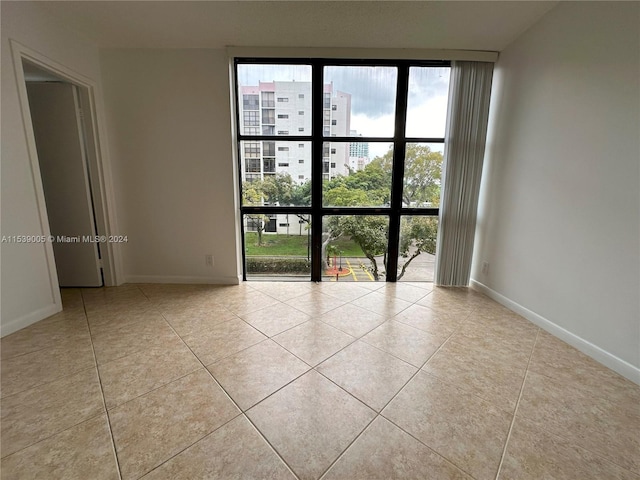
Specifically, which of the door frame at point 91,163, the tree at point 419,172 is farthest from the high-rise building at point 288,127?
the door frame at point 91,163

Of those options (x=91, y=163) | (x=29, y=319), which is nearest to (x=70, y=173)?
(x=91, y=163)

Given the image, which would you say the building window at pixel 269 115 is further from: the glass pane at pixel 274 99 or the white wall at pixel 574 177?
the white wall at pixel 574 177

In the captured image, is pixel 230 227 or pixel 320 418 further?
pixel 230 227

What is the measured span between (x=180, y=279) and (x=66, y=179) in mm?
1554

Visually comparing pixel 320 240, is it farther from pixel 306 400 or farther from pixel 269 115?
pixel 306 400

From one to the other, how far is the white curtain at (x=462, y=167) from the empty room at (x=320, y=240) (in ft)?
0.08

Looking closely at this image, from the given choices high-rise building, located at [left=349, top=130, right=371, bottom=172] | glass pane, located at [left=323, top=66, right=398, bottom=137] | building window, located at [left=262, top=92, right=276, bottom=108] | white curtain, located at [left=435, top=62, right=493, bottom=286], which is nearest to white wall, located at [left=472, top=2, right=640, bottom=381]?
white curtain, located at [left=435, top=62, right=493, bottom=286]

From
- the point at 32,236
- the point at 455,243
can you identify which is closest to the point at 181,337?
the point at 32,236

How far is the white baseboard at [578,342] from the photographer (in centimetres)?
160

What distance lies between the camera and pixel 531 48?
7.47ft

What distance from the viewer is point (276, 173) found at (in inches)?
119

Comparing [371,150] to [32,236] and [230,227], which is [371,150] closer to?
[230,227]

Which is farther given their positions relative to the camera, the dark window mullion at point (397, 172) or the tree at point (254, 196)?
the tree at point (254, 196)

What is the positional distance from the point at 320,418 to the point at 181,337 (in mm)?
1291
